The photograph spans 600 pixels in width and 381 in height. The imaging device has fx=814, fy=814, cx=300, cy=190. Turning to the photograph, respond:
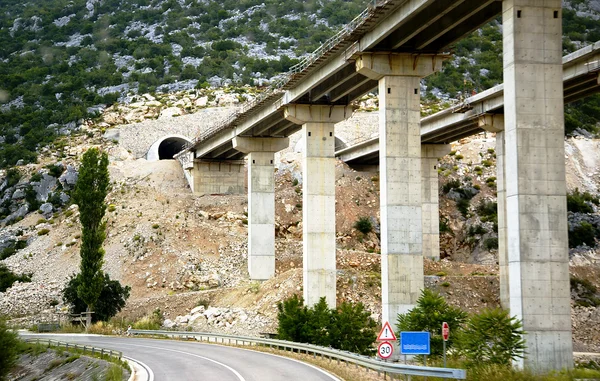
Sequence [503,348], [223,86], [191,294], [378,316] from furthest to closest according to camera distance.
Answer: [223,86] → [191,294] → [378,316] → [503,348]

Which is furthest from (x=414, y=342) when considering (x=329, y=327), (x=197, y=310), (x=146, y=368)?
(x=197, y=310)

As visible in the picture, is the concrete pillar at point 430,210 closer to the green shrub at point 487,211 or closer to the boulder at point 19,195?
the green shrub at point 487,211

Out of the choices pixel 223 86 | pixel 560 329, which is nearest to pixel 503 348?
pixel 560 329

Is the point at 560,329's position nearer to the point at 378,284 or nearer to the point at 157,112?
the point at 378,284

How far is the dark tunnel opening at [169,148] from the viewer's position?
97.2 meters

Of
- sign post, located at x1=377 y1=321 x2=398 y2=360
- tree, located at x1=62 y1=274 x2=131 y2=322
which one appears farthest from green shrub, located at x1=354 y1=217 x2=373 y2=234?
sign post, located at x1=377 y1=321 x2=398 y2=360

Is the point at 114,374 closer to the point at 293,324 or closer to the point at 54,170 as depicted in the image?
the point at 293,324

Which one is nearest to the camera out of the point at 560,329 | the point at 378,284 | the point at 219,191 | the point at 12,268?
the point at 560,329

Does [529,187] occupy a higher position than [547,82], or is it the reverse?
[547,82]

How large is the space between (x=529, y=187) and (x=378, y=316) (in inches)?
907

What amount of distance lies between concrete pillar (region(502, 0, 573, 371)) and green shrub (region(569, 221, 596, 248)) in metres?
41.7

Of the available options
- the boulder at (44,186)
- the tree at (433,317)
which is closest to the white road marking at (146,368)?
the tree at (433,317)

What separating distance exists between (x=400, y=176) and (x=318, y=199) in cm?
1128

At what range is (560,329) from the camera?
2678 cm
